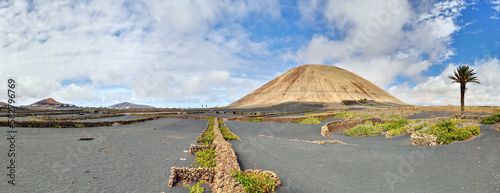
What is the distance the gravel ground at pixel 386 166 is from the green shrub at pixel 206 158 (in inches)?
54.5

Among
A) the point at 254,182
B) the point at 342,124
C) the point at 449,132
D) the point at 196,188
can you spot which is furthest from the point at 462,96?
the point at 196,188

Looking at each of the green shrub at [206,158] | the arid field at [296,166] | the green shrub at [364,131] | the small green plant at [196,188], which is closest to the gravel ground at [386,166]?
the arid field at [296,166]

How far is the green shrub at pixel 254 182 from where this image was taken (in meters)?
6.30

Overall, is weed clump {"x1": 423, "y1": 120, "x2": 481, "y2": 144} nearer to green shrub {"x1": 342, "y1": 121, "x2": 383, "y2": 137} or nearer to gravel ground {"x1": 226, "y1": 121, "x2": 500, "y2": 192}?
gravel ground {"x1": 226, "y1": 121, "x2": 500, "y2": 192}

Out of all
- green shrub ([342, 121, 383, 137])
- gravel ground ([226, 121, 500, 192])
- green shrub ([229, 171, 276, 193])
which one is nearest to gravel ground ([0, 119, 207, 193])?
green shrub ([229, 171, 276, 193])

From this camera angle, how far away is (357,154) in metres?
12.2

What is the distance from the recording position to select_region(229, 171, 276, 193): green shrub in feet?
20.7

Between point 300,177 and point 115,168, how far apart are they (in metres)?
7.98

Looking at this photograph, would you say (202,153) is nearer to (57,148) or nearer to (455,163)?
(57,148)

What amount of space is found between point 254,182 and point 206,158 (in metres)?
4.42

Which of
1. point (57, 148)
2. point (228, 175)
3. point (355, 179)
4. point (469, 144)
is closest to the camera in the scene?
point (228, 175)

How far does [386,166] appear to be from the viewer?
9961mm

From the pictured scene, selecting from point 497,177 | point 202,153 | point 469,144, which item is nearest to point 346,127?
point 469,144

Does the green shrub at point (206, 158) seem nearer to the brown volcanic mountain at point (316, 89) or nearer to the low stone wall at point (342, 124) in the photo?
the low stone wall at point (342, 124)
